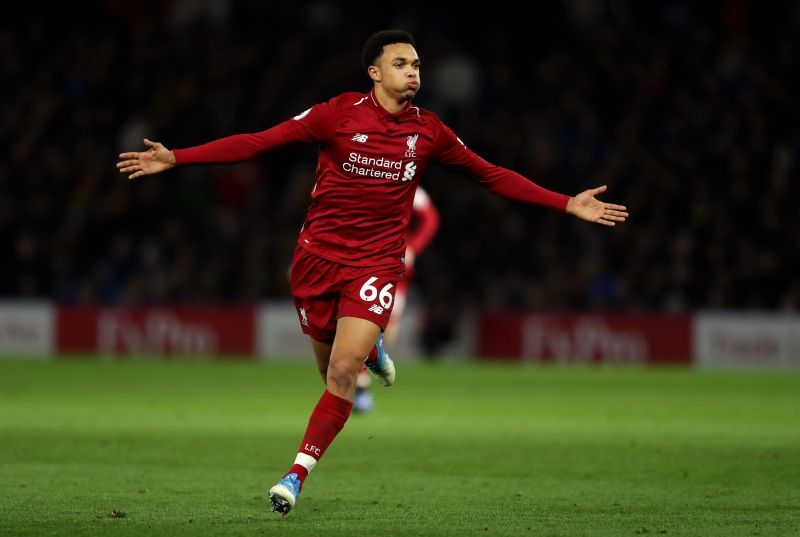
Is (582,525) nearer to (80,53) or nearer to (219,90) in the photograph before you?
(219,90)

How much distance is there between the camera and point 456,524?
22.8ft

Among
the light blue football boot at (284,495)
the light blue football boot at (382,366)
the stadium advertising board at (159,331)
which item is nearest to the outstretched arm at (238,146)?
the light blue football boot at (382,366)

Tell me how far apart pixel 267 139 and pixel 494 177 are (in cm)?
136

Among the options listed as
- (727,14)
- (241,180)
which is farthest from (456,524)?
(727,14)

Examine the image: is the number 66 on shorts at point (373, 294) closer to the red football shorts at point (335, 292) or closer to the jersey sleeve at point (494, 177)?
the red football shorts at point (335, 292)

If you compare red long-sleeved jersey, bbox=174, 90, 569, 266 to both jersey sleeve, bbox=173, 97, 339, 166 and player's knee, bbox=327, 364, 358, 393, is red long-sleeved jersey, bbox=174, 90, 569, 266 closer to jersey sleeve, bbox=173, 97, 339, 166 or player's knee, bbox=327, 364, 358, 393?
jersey sleeve, bbox=173, 97, 339, 166

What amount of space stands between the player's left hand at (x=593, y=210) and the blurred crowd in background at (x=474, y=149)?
14404mm

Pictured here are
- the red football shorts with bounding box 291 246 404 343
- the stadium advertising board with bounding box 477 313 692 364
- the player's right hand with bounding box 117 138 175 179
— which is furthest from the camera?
the stadium advertising board with bounding box 477 313 692 364

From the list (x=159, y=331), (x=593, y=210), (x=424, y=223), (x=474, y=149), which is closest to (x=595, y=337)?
(x=474, y=149)

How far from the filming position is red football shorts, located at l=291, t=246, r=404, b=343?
7723mm

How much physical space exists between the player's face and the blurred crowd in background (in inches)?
575

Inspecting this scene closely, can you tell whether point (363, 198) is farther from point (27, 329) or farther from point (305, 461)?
point (27, 329)

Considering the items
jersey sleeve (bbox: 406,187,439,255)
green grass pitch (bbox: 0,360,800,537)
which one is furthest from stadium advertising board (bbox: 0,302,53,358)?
jersey sleeve (bbox: 406,187,439,255)

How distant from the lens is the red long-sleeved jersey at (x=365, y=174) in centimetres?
781
